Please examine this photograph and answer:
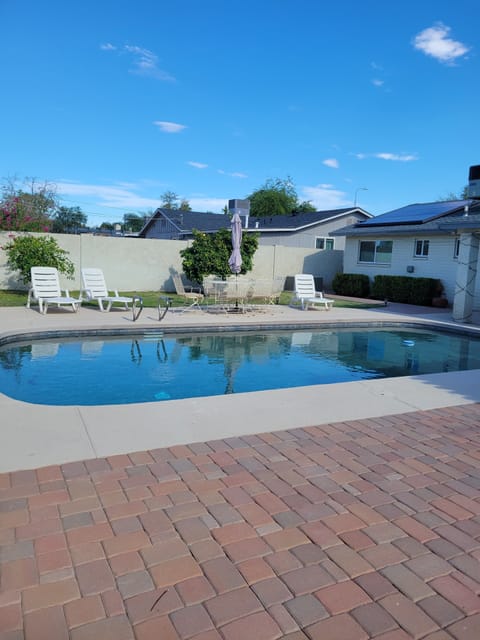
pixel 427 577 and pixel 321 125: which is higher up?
pixel 321 125

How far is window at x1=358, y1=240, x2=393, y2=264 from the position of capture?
19.9m

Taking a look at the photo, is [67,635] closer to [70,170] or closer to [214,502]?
[214,502]

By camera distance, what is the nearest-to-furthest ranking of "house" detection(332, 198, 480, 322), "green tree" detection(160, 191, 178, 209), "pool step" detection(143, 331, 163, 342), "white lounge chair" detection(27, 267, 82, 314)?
1. "pool step" detection(143, 331, 163, 342)
2. "white lounge chair" detection(27, 267, 82, 314)
3. "house" detection(332, 198, 480, 322)
4. "green tree" detection(160, 191, 178, 209)

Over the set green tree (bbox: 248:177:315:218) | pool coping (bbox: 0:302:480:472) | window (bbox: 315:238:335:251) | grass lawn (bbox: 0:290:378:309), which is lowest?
pool coping (bbox: 0:302:480:472)

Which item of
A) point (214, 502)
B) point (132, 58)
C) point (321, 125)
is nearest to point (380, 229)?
point (321, 125)

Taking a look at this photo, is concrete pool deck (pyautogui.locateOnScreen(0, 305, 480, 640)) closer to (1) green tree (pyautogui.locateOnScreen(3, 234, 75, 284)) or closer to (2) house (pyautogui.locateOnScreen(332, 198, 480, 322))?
(1) green tree (pyautogui.locateOnScreen(3, 234, 75, 284))

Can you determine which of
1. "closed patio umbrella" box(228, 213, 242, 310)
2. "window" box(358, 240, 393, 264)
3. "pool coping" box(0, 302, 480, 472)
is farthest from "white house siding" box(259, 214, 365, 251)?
"pool coping" box(0, 302, 480, 472)

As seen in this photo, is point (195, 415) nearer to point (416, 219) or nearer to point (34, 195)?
point (416, 219)

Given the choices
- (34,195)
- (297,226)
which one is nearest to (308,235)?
(297,226)

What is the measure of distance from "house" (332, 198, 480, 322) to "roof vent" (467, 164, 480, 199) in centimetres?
90

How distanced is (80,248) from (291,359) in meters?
10.7

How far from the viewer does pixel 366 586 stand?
7.02 ft

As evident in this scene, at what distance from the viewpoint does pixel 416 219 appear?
60.7ft

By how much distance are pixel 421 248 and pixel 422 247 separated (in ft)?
0.23
